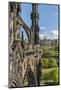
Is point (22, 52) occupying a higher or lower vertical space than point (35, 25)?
lower

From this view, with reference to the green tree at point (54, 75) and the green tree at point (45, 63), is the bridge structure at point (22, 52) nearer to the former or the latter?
the green tree at point (45, 63)

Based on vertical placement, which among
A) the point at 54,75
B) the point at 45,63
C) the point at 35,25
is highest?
the point at 35,25

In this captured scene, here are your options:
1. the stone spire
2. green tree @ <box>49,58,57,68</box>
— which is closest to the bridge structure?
the stone spire

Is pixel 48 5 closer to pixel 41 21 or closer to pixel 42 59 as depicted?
pixel 41 21

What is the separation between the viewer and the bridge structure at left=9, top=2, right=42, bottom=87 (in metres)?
2.37

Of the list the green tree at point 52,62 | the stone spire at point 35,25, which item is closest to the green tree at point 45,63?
the green tree at point 52,62

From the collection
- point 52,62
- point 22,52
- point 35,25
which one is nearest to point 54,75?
point 52,62

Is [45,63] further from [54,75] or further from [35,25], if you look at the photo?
[35,25]

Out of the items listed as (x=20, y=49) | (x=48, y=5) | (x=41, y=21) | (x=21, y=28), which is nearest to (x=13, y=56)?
(x=20, y=49)

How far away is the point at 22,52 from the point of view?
239 centimetres

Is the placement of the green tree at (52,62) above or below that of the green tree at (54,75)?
above

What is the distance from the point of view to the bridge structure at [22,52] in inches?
93.2

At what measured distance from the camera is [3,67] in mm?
2357

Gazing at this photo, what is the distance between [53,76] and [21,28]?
0.61 m
